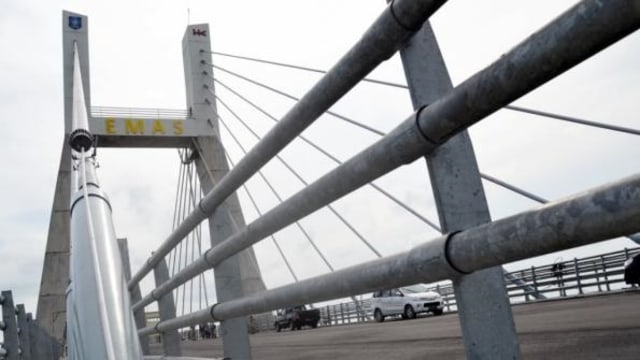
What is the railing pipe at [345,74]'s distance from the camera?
67.5 inches

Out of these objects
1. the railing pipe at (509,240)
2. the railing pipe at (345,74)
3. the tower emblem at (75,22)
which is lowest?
the railing pipe at (509,240)

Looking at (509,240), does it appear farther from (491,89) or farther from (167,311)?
(167,311)

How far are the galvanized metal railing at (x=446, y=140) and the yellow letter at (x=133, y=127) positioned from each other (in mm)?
20179

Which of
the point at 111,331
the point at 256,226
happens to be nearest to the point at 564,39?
the point at 111,331

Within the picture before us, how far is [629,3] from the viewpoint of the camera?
3.37 ft

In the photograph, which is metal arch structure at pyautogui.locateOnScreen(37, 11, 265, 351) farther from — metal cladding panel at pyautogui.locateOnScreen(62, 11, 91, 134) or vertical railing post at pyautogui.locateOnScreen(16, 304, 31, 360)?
vertical railing post at pyautogui.locateOnScreen(16, 304, 31, 360)

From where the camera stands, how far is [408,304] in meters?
20.8

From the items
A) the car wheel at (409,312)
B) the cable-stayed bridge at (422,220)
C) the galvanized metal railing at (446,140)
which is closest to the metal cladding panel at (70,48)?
the car wheel at (409,312)

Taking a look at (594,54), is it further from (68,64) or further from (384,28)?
(68,64)

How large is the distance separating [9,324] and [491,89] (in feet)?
→ 17.0

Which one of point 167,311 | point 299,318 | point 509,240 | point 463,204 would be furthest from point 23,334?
point 299,318

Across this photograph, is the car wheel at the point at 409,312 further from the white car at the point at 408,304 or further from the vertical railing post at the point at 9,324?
the vertical railing post at the point at 9,324

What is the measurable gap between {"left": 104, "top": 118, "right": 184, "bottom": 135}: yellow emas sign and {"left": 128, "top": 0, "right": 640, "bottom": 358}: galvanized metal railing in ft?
65.8

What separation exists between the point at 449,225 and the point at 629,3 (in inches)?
32.0
